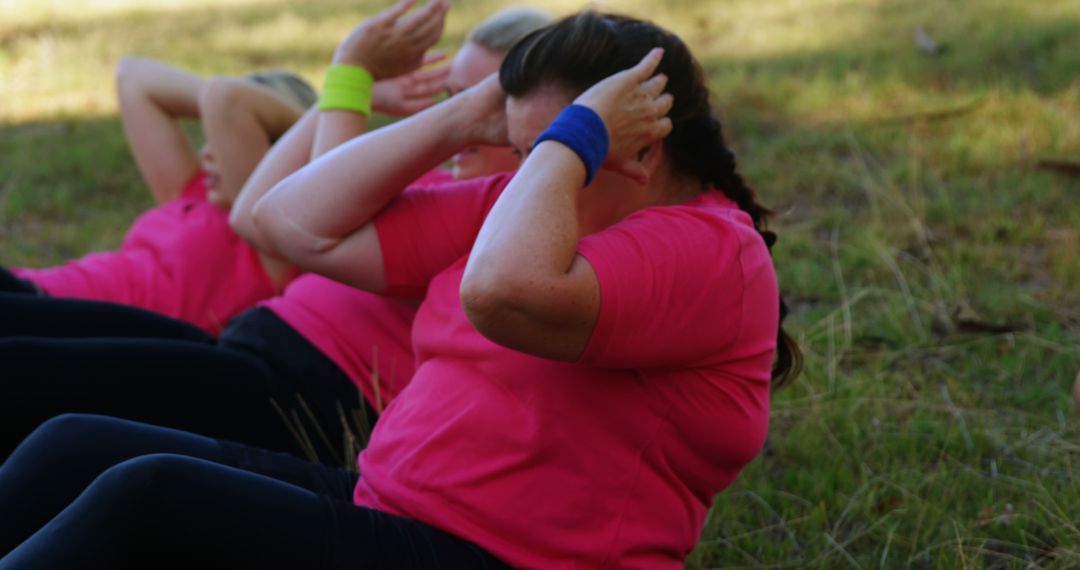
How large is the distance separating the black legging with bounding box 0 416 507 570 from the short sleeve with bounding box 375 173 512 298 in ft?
1.91

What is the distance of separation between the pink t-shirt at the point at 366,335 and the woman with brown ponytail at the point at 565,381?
0.59m

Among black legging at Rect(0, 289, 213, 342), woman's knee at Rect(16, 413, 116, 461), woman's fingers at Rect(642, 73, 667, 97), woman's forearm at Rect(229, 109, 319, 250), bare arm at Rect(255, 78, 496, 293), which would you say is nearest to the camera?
woman's fingers at Rect(642, 73, 667, 97)

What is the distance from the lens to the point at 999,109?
15.4ft

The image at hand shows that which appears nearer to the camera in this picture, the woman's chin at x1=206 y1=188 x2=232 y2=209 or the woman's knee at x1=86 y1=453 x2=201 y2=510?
the woman's knee at x1=86 y1=453 x2=201 y2=510

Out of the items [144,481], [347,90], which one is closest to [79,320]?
[347,90]

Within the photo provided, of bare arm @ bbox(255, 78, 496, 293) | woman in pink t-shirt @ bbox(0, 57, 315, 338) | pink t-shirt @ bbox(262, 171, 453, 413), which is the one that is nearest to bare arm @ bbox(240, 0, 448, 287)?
pink t-shirt @ bbox(262, 171, 453, 413)

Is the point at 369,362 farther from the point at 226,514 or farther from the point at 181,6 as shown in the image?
the point at 181,6

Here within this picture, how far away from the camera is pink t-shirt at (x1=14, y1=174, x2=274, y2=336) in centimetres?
351

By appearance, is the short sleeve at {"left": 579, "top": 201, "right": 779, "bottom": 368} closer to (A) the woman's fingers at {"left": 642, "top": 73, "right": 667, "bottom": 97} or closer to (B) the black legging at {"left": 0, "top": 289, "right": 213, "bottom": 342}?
(A) the woman's fingers at {"left": 642, "top": 73, "right": 667, "bottom": 97}

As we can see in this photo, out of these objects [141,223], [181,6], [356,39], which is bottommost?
[181,6]

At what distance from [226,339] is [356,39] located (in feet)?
2.64

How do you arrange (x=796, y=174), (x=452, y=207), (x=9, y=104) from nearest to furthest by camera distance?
1. (x=452, y=207)
2. (x=796, y=174)
3. (x=9, y=104)

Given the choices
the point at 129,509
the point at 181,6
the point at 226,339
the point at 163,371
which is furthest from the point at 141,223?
the point at 181,6

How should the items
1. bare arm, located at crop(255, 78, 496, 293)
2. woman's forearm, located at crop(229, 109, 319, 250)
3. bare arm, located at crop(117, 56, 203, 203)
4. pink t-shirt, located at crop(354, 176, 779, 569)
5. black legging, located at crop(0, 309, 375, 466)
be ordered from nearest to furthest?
pink t-shirt, located at crop(354, 176, 779, 569), bare arm, located at crop(255, 78, 496, 293), black legging, located at crop(0, 309, 375, 466), woman's forearm, located at crop(229, 109, 319, 250), bare arm, located at crop(117, 56, 203, 203)
